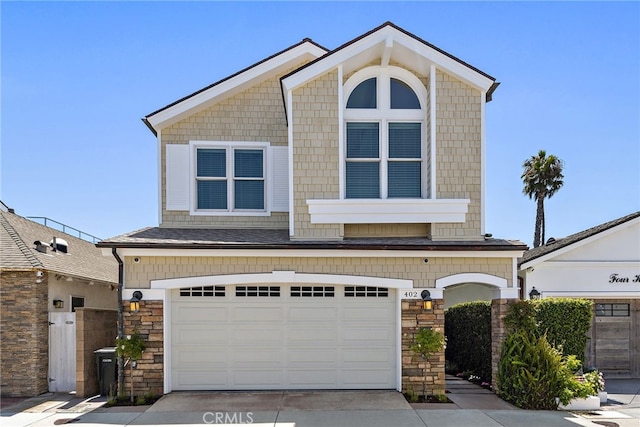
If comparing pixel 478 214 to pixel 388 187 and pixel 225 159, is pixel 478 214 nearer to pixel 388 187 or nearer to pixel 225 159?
pixel 388 187

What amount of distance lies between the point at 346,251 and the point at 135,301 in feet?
14.2

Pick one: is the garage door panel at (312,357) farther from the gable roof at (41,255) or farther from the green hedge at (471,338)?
the gable roof at (41,255)

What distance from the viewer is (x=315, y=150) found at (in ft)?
35.9

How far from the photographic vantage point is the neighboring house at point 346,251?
10.4 m

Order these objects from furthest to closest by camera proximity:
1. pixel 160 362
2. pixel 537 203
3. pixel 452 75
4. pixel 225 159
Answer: pixel 537 203 → pixel 225 159 → pixel 452 75 → pixel 160 362

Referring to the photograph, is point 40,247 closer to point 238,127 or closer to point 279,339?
point 238,127

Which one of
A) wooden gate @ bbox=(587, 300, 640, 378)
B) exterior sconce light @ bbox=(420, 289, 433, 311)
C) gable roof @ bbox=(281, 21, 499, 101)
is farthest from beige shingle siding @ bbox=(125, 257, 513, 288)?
wooden gate @ bbox=(587, 300, 640, 378)

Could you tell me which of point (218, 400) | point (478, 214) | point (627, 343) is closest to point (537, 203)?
point (627, 343)

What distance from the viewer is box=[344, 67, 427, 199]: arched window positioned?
36.9ft

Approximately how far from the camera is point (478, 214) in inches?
429

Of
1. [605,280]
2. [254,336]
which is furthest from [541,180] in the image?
[254,336]

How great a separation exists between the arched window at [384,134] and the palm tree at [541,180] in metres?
22.4

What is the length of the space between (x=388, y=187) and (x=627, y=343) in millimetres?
8203

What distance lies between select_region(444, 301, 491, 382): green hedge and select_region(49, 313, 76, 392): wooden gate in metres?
9.24
